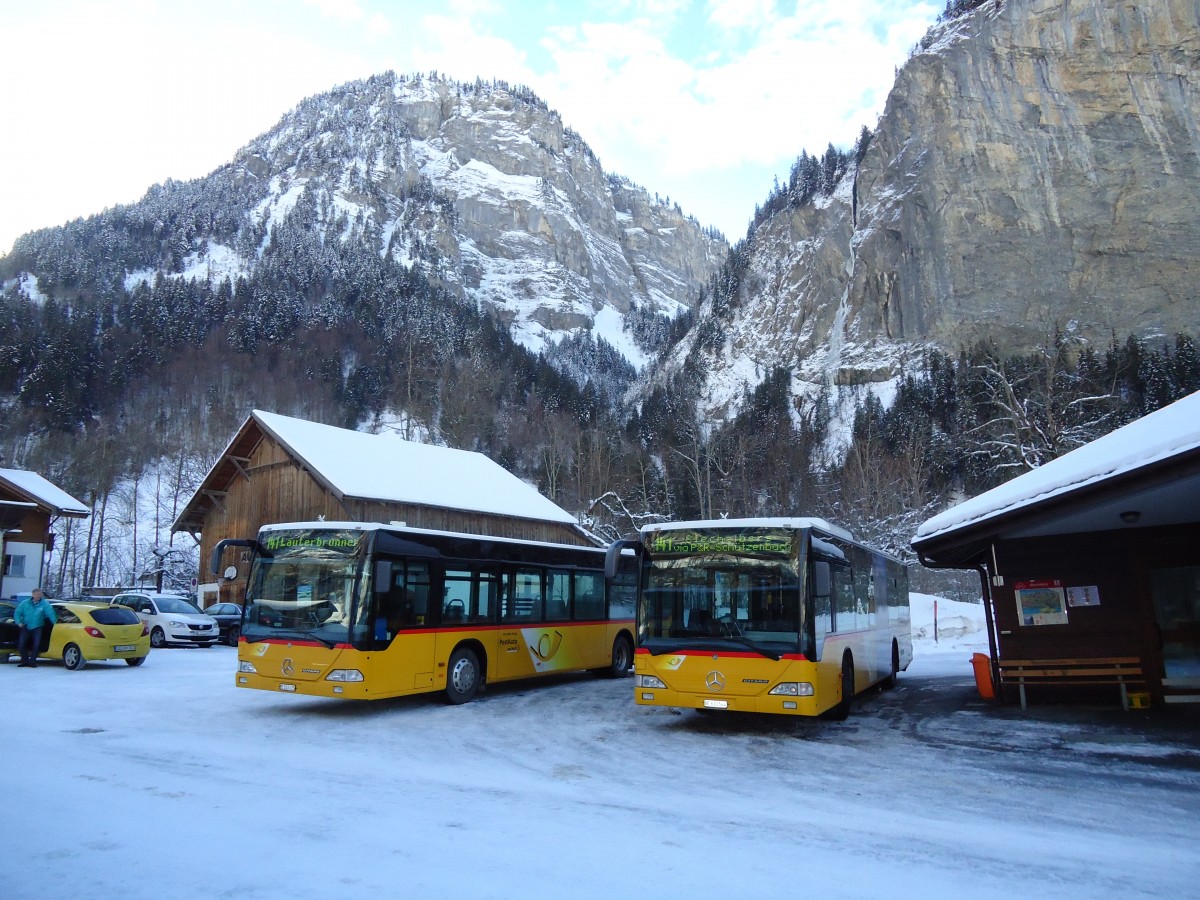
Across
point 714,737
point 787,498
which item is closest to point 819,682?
point 714,737

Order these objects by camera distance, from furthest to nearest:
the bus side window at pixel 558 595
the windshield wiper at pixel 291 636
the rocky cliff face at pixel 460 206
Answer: the rocky cliff face at pixel 460 206 → the bus side window at pixel 558 595 → the windshield wiper at pixel 291 636

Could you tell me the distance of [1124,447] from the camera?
30.6 feet

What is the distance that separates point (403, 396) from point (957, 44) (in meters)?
68.6

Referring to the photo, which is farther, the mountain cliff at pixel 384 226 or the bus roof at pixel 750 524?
the mountain cliff at pixel 384 226

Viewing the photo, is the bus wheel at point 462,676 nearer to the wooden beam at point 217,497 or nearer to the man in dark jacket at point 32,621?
the man in dark jacket at point 32,621

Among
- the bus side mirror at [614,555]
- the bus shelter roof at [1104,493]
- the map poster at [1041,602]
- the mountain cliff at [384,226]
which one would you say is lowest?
the map poster at [1041,602]

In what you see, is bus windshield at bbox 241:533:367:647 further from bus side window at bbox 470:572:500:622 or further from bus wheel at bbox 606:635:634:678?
bus wheel at bbox 606:635:634:678

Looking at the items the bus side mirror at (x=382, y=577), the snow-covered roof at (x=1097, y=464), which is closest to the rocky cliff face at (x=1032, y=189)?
the snow-covered roof at (x=1097, y=464)

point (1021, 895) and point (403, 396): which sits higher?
point (403, 396)

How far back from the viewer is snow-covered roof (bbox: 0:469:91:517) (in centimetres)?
3094

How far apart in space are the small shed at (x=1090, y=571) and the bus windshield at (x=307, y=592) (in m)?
8.21

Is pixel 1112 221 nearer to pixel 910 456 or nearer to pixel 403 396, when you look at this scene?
pixel 910 456

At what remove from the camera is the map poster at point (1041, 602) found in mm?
12383

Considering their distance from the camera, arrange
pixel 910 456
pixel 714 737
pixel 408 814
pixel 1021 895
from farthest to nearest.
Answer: pixel 910 456 → pixel 714 737 → pixel 408 814 → pixel 1021 895
